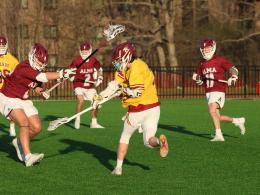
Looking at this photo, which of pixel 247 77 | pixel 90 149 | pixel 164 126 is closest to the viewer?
pixel 90 149

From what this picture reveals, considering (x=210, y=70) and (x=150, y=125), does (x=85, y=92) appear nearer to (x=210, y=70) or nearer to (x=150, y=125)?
(x=210, y=70)

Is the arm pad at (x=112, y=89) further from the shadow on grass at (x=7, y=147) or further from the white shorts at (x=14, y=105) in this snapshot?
the shadow on grass at (x=7, y=147)

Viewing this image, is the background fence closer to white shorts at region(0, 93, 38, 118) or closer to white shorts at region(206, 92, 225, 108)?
white shorts at region(206, 92, 225, 108)

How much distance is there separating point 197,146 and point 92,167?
3.52 m

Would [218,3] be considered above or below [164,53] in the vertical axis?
above

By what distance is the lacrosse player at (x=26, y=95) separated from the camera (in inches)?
470

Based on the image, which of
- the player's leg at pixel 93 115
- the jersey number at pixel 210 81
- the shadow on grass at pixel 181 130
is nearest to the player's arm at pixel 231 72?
the jersey number at pixel 210 81

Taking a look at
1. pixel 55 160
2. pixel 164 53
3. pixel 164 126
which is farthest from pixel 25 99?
pixel 164 53

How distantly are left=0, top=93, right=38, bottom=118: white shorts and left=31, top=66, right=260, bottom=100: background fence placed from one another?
23.5 m

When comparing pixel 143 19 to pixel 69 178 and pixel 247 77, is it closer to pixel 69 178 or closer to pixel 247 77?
pixel 247 77

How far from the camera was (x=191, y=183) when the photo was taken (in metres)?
10.4

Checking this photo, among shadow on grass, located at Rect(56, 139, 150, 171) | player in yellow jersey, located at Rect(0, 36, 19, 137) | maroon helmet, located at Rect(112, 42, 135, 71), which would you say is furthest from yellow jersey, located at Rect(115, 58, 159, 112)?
player in yellow jersey, located at Rect(0, 36, 19, 137)

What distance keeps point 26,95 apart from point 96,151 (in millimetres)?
2271

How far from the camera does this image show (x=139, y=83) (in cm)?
1078
